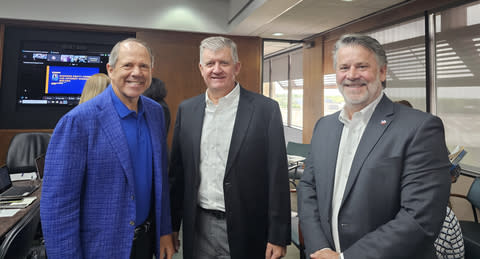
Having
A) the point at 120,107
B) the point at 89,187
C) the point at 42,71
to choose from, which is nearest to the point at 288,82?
the point at 42,71

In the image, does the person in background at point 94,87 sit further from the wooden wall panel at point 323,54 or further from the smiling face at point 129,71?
the wooden wall panel at point 323,54

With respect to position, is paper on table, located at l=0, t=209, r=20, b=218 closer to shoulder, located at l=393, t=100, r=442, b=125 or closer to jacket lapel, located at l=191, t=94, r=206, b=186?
jacket lapel, located at l=191, t=94, r=206, b=186

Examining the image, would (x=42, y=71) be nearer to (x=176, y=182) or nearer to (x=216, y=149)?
(x=176, y=182)

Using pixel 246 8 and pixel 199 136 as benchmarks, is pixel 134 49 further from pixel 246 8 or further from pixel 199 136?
pixel 246 8

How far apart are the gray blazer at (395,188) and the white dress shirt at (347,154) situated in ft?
0.16

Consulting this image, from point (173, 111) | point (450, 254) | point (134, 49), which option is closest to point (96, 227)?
point (134, 49)

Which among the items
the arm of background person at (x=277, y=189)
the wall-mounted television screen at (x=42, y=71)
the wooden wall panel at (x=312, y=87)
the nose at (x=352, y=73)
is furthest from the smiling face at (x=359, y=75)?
the wall-mounted television screen at (x=42, y=71)

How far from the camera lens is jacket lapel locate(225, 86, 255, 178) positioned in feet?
5.11

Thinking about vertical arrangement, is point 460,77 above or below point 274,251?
above

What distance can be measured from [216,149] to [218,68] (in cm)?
45

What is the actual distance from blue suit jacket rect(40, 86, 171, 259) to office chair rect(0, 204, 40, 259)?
1.20 feet

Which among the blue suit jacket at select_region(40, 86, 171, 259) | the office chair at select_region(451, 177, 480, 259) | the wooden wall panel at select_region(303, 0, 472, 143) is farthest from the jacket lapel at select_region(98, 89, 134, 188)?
the wooden wall panel at select_region(303, 0, 472, 143)

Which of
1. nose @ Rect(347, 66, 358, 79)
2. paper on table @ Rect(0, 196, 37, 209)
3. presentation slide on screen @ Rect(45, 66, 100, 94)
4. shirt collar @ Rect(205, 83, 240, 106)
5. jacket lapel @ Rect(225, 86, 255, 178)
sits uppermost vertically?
presentation slide on screen @ Rect(45, 66, 100, 94)

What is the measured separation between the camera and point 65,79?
514 cm
